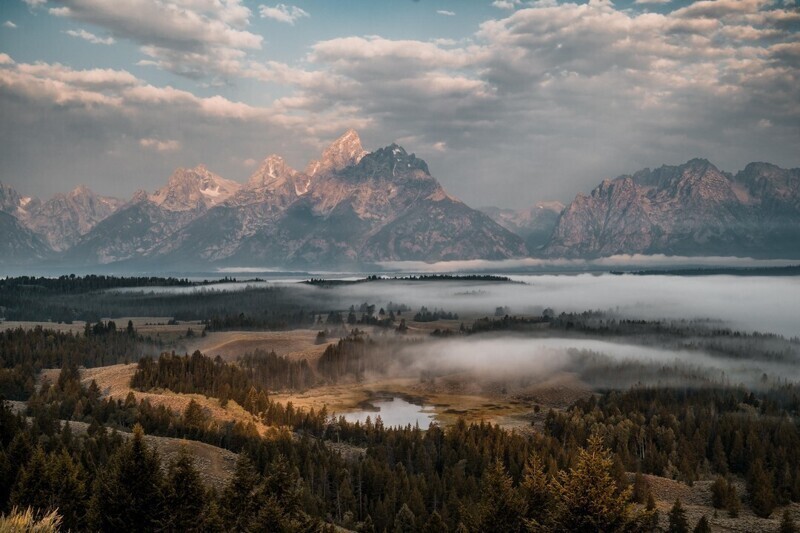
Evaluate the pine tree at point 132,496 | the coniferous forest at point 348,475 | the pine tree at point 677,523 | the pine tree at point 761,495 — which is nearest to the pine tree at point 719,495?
the coniferous forest at point 348,475

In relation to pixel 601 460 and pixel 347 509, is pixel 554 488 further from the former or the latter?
pixel 347 509

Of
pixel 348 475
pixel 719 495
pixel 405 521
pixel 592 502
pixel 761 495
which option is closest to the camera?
pixel 592 502

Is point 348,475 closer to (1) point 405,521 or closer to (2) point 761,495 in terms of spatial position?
(1) point 405,521

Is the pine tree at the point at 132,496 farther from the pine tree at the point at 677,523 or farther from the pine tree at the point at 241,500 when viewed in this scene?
the pine tree at the point at 677,523

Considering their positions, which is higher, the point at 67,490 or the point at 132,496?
the point at 132,496

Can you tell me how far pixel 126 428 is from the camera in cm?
14975

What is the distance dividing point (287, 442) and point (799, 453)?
134409 mm

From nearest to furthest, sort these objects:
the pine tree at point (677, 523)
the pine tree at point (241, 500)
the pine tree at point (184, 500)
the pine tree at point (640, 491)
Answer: the pine tree at point (184, 500) → the pine tree at point (241, 500) → the pine tree at point (677, 523) → the pine tree at point (640, 491)

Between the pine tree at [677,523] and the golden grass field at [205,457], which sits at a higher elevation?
the golden grass field at [205,457]

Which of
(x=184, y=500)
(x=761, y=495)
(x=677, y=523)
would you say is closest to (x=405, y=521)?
(x=677, y=523)

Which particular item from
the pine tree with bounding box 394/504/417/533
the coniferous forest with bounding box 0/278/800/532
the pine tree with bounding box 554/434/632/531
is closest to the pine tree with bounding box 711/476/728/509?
the coniferous forest with bounding box 0/278/800/532

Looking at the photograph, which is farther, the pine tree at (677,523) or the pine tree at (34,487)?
the pine tree at (677,523)

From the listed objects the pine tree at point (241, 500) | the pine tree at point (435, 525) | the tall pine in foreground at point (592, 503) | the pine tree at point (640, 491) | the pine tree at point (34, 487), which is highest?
the tall pine in foreground at point (592, 503)

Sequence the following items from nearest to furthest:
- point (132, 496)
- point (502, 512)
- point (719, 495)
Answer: point (132, 496)
point (502, 512)
point (719, 495)
